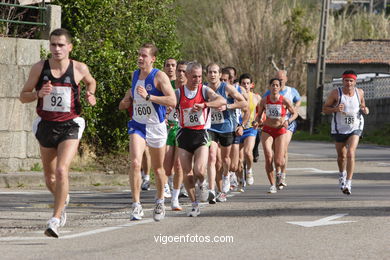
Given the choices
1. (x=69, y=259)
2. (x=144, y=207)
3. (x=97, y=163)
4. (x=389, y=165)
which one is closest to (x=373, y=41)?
(x=389, y=165)

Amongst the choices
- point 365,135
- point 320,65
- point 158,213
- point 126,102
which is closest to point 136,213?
point 158,213

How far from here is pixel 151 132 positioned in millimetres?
11109

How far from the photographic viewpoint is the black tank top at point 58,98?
9.91 meters

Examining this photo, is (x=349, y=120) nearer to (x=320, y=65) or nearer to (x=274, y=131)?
(x=274, y=131)

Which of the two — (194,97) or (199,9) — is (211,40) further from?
(194,97)

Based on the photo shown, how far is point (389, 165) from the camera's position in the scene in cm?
2317

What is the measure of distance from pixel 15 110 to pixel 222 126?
13.9 ft

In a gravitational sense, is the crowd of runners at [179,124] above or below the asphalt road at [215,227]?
above

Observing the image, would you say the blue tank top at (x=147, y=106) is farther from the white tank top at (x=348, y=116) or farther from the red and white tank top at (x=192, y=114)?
the white tank top at (x=348, y=116)

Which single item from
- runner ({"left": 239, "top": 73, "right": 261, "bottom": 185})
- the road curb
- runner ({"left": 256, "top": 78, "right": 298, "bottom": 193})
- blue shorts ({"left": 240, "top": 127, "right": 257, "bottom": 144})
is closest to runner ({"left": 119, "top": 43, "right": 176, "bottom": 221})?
runner ({"left": 256, "top": 78, "right": 298, "bottom": 193})

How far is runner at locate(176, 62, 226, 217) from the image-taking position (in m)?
12.0

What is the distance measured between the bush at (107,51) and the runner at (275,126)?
3645mm

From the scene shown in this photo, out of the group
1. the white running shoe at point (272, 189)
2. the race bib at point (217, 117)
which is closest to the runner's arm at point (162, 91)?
the race bib at point (217, 117)

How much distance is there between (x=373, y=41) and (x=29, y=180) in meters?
50.0
